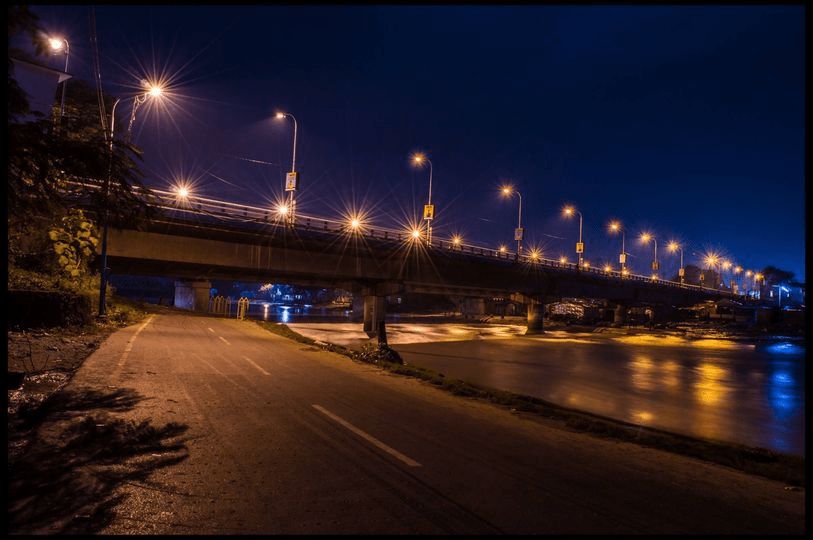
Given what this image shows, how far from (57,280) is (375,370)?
16.2 m

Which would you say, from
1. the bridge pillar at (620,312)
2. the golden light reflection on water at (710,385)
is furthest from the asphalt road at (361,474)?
the bridge pillar at (620,312)

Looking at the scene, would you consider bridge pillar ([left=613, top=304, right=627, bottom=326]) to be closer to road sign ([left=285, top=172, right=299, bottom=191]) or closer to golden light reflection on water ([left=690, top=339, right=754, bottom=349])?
golden light reflection on water ([left=690, top=339, right=754, bottom=349])

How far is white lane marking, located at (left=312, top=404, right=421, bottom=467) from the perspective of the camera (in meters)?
7.03

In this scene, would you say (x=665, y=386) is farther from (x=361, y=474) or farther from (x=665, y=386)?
(x=361, y=474)

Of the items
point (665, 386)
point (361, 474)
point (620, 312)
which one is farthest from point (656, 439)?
point (620, 312)

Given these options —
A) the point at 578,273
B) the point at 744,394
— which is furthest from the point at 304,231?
the point at 578,273

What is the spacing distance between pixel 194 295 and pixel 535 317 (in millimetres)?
40003

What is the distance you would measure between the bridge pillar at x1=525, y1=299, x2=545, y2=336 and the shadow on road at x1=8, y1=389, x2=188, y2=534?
181ft

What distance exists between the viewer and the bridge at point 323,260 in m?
35.6

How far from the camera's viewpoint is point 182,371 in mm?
14172

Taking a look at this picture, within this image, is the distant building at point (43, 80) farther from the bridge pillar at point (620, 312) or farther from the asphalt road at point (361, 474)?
the bridge pillar at point (620, 312)

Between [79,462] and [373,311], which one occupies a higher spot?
[373,311]

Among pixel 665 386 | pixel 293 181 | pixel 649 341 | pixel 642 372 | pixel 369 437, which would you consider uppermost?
pixel 293 181

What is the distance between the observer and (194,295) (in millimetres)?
62656
